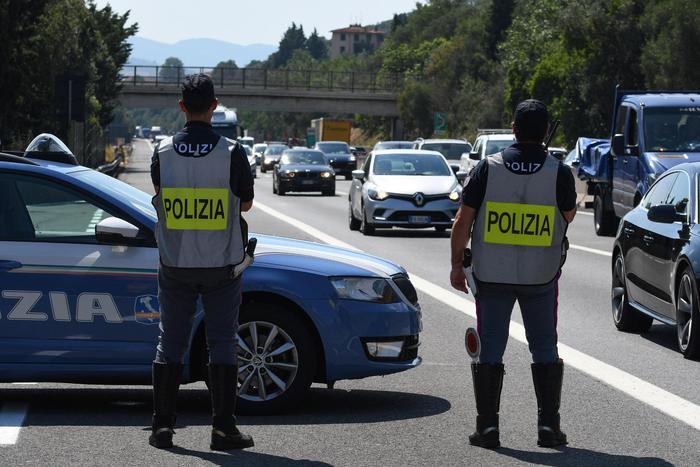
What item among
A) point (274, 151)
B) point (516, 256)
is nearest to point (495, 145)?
point (516, 256)

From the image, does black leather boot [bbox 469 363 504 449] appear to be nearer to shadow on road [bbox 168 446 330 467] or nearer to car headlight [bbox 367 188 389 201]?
shadow on road [bbox 168 446 330 467]

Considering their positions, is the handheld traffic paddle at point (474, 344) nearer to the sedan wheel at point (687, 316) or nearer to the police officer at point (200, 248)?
the police officer at point (200, 248)

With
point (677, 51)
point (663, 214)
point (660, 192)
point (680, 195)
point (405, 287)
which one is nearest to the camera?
point (405, 287)

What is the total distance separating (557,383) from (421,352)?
3.76 metres

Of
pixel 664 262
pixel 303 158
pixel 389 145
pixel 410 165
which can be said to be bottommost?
pixel 303 158

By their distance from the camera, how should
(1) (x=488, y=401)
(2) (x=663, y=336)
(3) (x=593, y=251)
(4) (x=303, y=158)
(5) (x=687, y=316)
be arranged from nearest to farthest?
(1) (x=488, y=401) < (5) (x=687, y=316) < (2) (x=663, y=336) < (3) (x=593, y=251) < (4) (x=303, y=158)

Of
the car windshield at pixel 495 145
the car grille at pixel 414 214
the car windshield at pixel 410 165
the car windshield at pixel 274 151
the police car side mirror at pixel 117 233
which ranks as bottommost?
the car windshield at pixel 274 151

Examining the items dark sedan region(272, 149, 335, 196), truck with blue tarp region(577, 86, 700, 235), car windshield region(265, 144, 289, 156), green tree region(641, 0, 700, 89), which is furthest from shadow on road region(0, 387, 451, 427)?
car windshield region(265, 144, 289, 156)

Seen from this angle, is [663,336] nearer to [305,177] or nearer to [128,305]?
[128,305]

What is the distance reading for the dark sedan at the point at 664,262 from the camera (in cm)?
1107

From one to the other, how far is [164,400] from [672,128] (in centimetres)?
1769

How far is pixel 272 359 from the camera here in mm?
8305

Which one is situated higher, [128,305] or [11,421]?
[128,305]

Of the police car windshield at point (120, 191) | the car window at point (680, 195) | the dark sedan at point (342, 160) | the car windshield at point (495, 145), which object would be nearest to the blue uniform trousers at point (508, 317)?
the police car windshield at point (120, 191)
